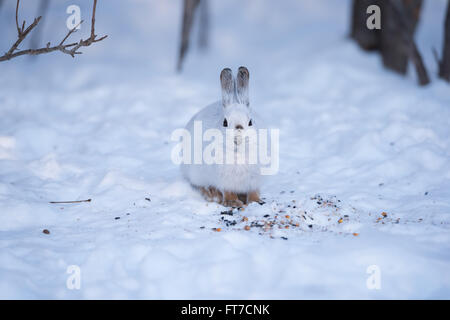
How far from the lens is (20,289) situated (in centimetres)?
253

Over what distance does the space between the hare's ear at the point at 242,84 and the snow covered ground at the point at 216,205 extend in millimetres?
975

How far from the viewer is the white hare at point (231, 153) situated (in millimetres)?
3479

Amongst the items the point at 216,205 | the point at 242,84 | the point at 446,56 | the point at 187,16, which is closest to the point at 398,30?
the point at 446,56

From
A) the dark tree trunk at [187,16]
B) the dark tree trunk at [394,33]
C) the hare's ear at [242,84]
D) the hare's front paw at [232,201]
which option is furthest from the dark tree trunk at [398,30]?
the hare's front paw at [232,201]

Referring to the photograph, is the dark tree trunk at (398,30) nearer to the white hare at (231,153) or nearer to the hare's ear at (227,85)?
the white hare at (231,153)

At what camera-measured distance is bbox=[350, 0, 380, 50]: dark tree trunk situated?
284 inches

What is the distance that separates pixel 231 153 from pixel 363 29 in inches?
194

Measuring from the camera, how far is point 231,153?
3629mm

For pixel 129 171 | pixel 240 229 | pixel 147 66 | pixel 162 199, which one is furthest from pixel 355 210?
pixel 147 66

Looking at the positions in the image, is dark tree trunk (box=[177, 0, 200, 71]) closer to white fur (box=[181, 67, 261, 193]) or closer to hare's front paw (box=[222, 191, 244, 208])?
white fur (box=[181, 67, 261, 193])

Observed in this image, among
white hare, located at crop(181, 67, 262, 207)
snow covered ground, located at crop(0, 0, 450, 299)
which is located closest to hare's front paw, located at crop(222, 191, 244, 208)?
white hare, located at crop(181, 67, 262, 207)
